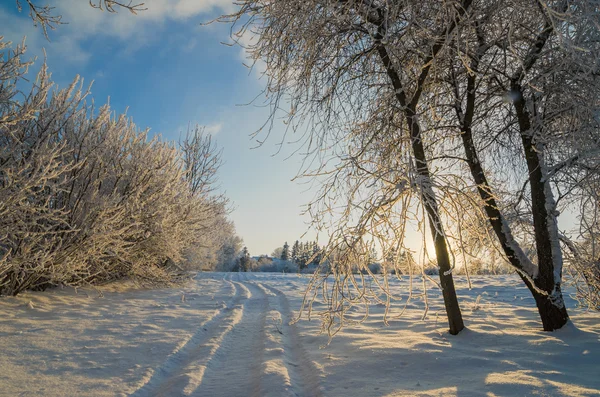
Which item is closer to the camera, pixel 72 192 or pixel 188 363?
pixel 188 363

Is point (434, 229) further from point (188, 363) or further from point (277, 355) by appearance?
point (188, 363)

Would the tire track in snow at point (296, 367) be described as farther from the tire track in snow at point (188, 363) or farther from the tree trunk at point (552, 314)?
the tree trunk at point (552, 314)

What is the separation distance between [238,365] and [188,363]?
1.77ft

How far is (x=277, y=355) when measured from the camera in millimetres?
3963

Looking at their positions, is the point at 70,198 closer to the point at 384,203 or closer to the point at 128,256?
the point at 128,256

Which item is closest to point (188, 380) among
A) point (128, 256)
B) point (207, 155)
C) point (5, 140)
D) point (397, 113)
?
point (397, 113)

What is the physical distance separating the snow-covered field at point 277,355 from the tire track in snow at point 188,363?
0.01 meters

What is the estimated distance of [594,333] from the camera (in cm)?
424

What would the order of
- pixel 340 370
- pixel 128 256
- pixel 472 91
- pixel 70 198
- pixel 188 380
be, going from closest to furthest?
pixel 188 380 < pixel 340 370 < pixel 472 91 < pixel 70 198 < pixel 128 256

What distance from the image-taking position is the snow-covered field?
2953 millimetres

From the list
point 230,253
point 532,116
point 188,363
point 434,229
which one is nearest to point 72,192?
point 188,363

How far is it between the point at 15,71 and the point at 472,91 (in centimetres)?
590

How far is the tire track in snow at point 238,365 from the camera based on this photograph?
9.77 ft

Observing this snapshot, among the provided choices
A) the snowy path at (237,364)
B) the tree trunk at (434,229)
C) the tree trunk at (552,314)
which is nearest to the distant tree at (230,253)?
the snowy path at (237,364)
